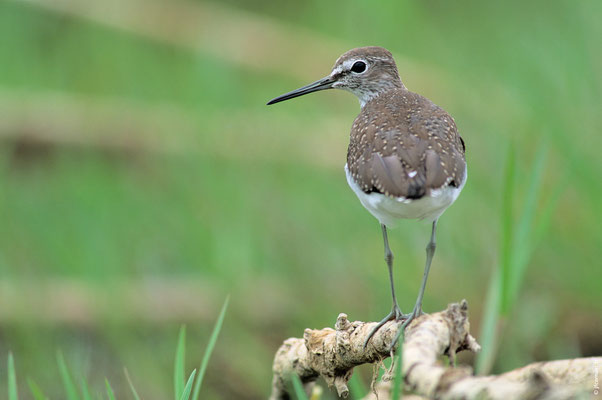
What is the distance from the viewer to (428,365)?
2.46 metres

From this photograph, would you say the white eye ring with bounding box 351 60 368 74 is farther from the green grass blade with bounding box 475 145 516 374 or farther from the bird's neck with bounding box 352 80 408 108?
the green grass blade with bounding box 475 145 516 374

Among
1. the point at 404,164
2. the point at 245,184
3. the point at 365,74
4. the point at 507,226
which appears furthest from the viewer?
the point at 245,184

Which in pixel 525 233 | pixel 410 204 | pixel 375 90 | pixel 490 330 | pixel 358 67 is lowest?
pixel 490 330

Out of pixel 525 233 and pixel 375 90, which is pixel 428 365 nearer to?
pixel 525 233

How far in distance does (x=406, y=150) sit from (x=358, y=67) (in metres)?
1.23

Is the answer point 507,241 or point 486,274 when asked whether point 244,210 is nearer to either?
point 486,274

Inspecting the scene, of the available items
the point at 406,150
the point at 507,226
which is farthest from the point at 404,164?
the point at 507,226

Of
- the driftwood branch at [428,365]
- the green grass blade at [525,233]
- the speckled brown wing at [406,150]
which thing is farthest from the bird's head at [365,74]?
the driftwood branch at [428,365]

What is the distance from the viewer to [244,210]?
7.60 meters

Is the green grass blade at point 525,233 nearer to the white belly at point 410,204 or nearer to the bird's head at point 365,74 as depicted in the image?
the white belly at point 410,204

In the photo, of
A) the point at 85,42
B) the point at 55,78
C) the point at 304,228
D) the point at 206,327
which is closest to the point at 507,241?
the point at 206,327

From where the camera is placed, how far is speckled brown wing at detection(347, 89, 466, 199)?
11.6 ft

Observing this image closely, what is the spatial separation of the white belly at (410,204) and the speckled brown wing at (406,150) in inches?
1.0

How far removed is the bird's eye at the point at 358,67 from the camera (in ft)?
15.8
